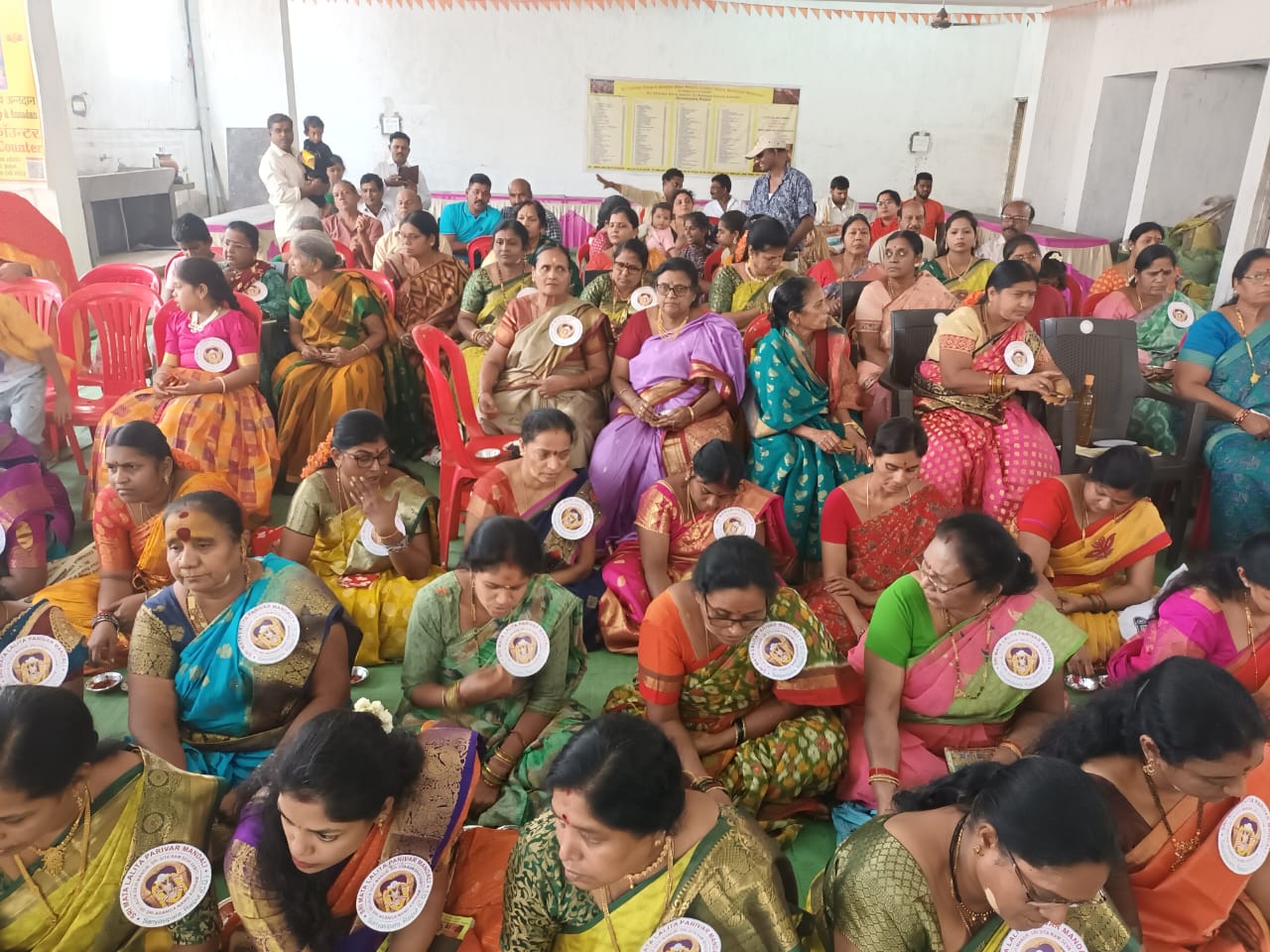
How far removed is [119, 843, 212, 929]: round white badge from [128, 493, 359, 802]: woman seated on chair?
0.47 meters

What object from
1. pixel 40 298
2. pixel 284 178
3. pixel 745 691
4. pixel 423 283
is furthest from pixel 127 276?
pixel 745 691

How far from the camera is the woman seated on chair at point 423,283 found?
15.8 feet

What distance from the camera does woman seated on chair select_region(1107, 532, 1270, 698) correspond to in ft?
6.95

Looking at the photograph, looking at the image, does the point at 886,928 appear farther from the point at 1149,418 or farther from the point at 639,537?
the point at 1149,418

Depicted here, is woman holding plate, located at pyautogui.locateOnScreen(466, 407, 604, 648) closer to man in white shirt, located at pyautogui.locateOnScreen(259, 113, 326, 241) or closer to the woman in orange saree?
the woman in orange saree

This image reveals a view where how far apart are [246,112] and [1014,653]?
986cm

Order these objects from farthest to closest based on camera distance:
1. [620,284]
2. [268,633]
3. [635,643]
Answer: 1. [620,284]
2. [635,643]
3. [268,633]

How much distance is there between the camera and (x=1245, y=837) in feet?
5.22

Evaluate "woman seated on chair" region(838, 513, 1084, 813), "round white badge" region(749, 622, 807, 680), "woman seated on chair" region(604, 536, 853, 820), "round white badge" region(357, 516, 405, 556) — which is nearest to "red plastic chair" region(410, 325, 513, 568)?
"round white badge" region(357, 516, 405, 556)

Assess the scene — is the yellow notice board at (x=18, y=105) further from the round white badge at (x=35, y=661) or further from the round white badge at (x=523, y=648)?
the round white badge at (x=523, y=648)

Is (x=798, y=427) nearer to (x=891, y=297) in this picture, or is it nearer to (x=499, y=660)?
(x=891, y=297)

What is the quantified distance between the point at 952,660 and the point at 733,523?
0.82 m

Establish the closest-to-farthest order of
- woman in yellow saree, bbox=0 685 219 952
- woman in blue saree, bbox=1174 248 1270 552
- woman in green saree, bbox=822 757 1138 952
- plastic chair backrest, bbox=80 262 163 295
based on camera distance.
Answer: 1. woman in green saree, bbox=822 757 1138 952
2. woman in yellow saree, bbox=0 685 219 952
3. woman in blue saree, bbox=1174 248 1270 552
4. plastic chair backrest, bbox=80 262 163 295

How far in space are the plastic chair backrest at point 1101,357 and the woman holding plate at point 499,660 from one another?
8.84 ft
